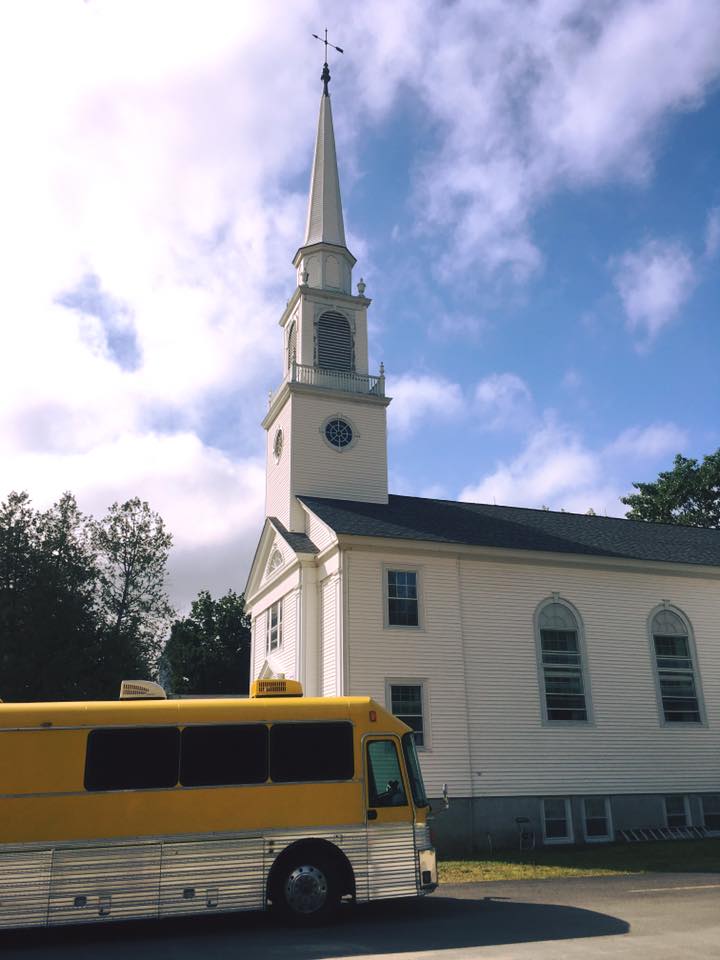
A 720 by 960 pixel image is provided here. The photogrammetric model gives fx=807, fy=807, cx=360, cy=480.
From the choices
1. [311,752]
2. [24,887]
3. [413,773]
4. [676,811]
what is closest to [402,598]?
[676,811]

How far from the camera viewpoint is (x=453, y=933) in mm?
10641

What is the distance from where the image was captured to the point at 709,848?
21.6 m

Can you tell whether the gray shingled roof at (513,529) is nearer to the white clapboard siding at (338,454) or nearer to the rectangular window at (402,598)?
the white clapboard siding at (338,454)

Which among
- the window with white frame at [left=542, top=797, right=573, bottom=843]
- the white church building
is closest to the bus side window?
the white church building

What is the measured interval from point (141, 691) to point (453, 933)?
6.01 m

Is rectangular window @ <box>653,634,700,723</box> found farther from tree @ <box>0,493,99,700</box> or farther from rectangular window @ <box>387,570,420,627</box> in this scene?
tree @ <box>0,493,99,700</box>

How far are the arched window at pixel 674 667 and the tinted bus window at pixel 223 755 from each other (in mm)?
18558

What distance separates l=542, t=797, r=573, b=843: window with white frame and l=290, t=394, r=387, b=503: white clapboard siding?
11526mm

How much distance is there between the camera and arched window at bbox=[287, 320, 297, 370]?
32250 millimetres

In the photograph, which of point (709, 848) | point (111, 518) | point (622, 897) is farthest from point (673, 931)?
point (111, 518)

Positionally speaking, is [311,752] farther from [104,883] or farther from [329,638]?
[329,638]

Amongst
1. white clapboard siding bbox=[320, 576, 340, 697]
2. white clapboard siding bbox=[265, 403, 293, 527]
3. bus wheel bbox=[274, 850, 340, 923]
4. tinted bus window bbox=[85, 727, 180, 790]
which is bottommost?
bus wheel bbox=[274, 850, 340, 923]

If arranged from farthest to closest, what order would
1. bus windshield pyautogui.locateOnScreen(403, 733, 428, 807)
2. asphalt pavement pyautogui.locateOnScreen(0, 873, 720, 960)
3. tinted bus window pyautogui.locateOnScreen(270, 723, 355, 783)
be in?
bus windshield pyautogui.locateOnScreen(403, 733, 428, 807) → tinted bus window pyautogui.locateOnScreen(270, 723, 355, 783) → asphalt pavement pyautogui.locateOnScreen(0, 873, 720, 960)

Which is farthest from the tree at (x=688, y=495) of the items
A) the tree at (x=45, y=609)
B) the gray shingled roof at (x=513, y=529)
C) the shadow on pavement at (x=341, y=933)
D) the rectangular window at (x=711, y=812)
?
the shadow on pavement at (x=341, y=933)
